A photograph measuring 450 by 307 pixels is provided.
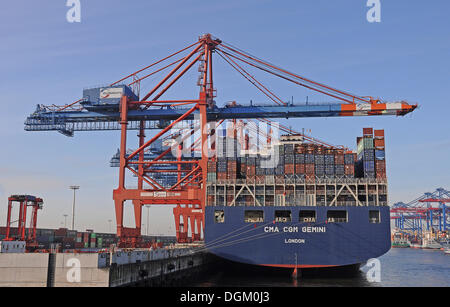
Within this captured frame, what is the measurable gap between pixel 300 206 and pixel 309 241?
3.26 m

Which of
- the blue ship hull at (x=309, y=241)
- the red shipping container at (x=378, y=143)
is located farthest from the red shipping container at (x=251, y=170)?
the red shipping container at (x=378, y=143)

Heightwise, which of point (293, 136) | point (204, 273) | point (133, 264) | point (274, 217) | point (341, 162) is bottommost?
point (204, 273)

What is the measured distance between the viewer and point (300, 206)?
40.7m

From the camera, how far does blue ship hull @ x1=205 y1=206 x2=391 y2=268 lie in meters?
38.8

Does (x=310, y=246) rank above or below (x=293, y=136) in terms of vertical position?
below

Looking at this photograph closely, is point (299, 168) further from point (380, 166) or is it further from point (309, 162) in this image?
point (380, 166)

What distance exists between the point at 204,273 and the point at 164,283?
41.1 ft

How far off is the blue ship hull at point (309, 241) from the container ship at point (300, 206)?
0.08 metres

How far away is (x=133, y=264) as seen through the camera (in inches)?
1091

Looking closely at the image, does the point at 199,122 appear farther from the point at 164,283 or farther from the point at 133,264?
the point at 133,264

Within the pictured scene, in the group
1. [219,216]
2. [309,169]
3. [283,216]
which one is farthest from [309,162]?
[219,216]

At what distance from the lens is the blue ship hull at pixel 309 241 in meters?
38.8

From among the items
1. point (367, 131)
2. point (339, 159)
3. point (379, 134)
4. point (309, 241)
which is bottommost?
point (309, 241)
